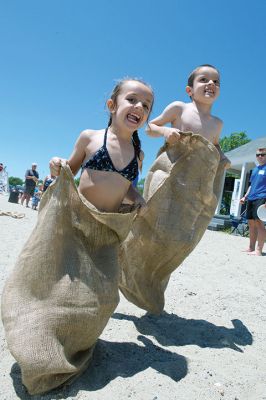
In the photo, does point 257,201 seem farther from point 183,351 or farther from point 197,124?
point 183,351

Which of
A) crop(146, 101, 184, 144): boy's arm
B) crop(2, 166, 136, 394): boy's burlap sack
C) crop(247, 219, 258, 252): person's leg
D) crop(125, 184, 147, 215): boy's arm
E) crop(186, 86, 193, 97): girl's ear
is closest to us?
crop(2, 166, 136, 394): boy's burlap sack

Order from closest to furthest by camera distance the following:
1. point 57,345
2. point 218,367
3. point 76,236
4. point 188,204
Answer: point 57,345 < point 76,236 < point 218,367 < point 188,204

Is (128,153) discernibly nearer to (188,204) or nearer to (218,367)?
(188,204)

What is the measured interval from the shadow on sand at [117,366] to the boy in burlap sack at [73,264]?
0.21ft

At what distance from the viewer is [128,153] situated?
7.35 ft

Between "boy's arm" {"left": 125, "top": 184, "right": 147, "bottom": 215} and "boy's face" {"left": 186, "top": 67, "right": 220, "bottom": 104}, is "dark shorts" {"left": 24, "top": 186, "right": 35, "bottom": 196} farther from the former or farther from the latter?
"boy's arm" {"left": 125, "top": 184, "right": 147, "bottom": 215}

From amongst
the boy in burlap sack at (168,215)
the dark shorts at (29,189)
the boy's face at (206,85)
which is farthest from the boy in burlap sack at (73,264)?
the dark shorts at (29,189)

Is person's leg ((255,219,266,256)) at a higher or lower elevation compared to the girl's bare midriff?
lower

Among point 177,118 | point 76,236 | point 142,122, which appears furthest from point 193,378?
point 177,118

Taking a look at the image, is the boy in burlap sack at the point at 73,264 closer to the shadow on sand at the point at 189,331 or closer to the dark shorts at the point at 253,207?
the shadow on sand at the point at 189,331

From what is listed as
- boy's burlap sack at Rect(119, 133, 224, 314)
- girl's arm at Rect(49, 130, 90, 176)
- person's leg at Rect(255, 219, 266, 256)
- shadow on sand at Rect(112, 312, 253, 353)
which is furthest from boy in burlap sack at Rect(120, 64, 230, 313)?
person's leg at Rect(255, 219, 266, 256)

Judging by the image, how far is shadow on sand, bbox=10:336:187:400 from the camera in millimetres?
1771

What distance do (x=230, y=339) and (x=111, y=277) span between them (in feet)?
4.11

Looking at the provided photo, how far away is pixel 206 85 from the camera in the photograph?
2863 millimetres
